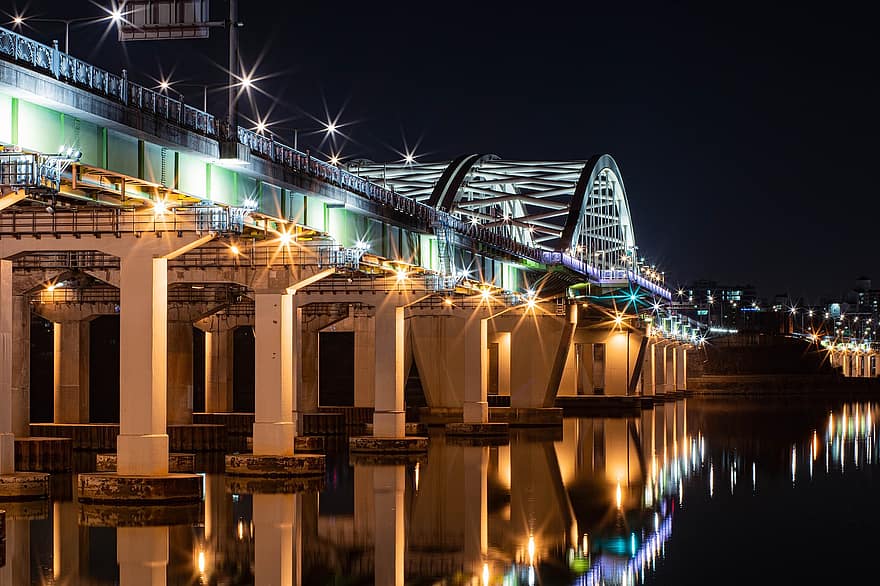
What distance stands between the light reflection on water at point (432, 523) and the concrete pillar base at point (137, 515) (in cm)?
22

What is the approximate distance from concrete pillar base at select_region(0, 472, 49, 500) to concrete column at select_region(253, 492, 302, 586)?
20.0 feet

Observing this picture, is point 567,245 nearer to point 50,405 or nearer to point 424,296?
point 424,296

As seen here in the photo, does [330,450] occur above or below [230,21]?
below

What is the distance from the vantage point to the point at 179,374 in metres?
71.2

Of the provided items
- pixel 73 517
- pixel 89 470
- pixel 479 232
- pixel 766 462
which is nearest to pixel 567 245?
pixel 479 232

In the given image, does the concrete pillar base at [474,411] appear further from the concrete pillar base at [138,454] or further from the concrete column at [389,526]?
the concrete pillar base at [138,454]

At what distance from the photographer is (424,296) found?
66.4 metres

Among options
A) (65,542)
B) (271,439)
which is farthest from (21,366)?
(65,542)

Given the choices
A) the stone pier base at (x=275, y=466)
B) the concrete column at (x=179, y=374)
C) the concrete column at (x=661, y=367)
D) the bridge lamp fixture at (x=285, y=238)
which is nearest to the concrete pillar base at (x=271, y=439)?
the stone pier base at (x=275, y=466)

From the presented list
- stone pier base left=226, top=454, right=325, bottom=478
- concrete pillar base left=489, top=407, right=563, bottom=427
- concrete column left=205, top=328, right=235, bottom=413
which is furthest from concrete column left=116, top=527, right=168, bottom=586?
concrete pillar base left=489, top=407, right=563, bottom=427

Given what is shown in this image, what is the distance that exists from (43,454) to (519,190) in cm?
7969

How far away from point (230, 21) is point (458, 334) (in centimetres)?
5525

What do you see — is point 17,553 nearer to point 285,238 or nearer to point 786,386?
point 285,238

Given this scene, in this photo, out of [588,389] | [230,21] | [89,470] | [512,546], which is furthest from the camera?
[588,389]
